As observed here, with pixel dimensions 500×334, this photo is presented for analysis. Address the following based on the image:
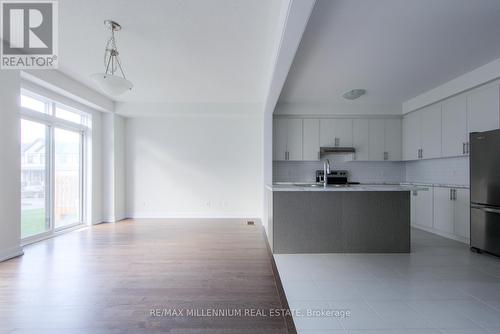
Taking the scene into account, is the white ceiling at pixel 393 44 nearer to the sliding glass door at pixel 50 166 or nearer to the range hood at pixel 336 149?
the range hood at pixel 336 149

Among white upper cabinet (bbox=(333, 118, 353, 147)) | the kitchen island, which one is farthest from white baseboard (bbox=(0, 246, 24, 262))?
white upper cabinet (bbox=(333, 118, 353, 147))

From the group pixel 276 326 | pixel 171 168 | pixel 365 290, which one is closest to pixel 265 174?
pixel 171 168

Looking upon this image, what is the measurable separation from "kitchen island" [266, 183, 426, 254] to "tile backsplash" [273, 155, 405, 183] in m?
2.40

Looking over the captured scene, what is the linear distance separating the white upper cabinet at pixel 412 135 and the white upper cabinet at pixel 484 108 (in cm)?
116

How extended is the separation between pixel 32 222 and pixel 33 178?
2.48ft

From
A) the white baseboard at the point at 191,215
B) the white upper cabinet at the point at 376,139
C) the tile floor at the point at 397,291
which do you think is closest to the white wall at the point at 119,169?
the white baseboard at the point at 191,215

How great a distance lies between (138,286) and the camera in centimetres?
241

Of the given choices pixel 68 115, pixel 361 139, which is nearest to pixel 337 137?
pixel 361 139

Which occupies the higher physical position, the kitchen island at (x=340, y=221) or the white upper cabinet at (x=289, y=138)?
the white upper cabinet at (x=289, y=138)

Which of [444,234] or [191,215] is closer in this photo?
[444,234]

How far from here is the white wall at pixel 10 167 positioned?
3.08 metres

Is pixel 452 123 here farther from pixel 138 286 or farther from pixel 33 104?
pixel 33 104

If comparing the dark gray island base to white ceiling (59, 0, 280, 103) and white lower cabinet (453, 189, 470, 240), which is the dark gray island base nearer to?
white lower cabinet (453, 189, 470, 240)

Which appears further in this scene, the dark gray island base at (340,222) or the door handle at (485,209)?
the dark gray island base at (340,222)
